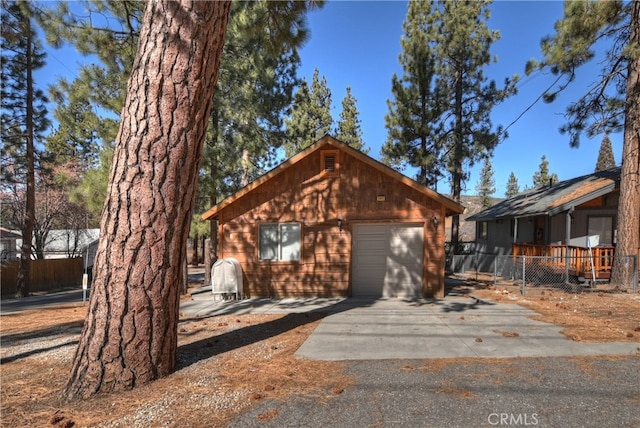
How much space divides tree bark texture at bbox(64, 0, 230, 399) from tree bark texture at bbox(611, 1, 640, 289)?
12.0 meters

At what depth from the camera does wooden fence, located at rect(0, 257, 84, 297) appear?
679 inches

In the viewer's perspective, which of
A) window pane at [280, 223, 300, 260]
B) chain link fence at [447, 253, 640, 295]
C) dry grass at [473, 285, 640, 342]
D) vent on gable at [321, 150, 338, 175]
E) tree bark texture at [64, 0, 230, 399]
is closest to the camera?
tree bark texture at [64, 0, 230, 399]

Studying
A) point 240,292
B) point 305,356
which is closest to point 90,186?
point 240,292

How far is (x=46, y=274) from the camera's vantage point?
18.9 meters

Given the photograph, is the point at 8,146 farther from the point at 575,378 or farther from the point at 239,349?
the point at 575,378

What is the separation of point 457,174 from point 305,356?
1543 cm

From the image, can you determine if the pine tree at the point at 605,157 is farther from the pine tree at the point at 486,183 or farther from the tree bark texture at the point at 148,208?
the tree bark texture at the point at 148,208

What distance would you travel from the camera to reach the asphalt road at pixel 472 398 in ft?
9.35

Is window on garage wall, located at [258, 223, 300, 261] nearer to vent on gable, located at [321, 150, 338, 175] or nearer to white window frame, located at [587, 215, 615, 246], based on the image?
vent on gable, located at [321, 150, 338, 175]

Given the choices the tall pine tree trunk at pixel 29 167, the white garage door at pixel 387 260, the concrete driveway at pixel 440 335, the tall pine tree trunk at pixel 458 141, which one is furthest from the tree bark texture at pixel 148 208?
the tall pine tree trunk at pixel 458 141

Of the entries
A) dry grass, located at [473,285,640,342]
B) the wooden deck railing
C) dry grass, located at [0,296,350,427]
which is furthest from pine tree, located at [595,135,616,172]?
dry grass, located at [0,296,350,427]

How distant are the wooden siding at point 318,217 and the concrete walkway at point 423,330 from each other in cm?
78

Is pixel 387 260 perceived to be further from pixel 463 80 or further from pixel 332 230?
pixel 463 80

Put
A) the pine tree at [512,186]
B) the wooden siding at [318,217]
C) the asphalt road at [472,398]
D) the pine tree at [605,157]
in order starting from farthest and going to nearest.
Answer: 1. the pine tree at [512,186]
2. the pine tree at [605,157]
3. the wooden siding at [318,217]
4. the asphalt road at [472,398]
